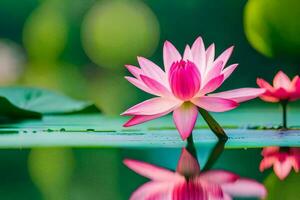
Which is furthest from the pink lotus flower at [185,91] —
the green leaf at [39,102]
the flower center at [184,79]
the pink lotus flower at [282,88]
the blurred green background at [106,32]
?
the blurred green background at [106,32]

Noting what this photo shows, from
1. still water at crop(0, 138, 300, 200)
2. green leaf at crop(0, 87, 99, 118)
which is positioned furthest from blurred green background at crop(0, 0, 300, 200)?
green leaf at crop(0, 87, 99, 118)

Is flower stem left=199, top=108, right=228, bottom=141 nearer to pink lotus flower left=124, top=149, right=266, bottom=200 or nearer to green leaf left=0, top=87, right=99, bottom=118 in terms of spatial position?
pink lotus flower left=124, top=149, right=266, bottom=200

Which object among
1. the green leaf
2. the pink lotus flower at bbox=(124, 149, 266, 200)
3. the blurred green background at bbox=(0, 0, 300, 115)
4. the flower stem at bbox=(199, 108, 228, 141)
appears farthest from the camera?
the blurred green background at bbox=(0, 0, 300, 115)

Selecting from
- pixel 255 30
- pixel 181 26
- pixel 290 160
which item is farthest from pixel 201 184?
pixel 181 26

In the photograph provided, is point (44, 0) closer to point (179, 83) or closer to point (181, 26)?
point (181, 26)

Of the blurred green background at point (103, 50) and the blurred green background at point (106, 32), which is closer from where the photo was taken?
the blurred green background at point (103, 50)

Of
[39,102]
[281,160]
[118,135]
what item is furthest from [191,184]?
[39,102]

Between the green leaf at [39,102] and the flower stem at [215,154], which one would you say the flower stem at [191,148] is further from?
the green leaf at [39,102]

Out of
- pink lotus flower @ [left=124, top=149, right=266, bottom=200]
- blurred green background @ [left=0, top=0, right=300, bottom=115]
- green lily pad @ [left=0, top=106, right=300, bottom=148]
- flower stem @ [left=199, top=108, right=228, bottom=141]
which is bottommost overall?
pink lotus flower @ [left=124, top=149, right=266, bottom=200]
